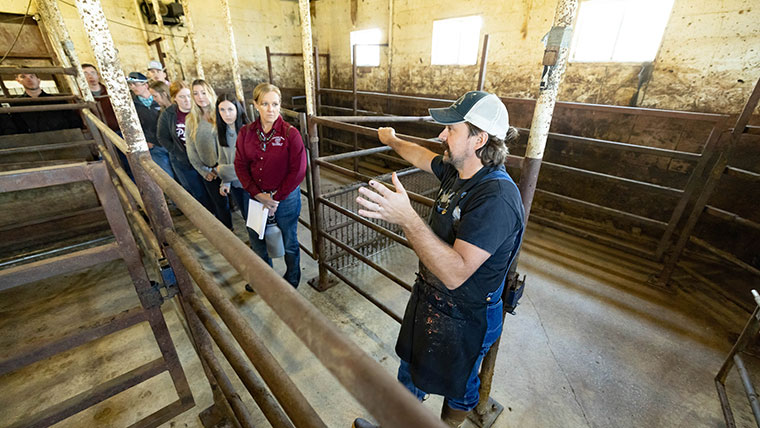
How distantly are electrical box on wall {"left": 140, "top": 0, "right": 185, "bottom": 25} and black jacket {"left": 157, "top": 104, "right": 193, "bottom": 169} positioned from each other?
4.63 meters

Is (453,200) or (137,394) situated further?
(137,394)

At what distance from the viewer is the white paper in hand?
2.26 metres

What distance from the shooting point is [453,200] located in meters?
1.26

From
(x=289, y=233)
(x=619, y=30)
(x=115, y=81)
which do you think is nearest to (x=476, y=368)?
(x=289, y=233)

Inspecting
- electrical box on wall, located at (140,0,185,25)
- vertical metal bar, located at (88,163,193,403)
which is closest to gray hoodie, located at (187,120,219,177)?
vertical metal bar, located at (88,163,193,403)

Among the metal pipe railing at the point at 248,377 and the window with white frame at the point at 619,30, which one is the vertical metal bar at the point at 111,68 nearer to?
the metal pipe railing at the point at 248,377

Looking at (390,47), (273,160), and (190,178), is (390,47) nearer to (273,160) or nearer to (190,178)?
(190,178)

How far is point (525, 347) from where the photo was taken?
238cm

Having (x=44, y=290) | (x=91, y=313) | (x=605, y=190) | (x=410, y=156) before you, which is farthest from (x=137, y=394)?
(x=605, y=190)

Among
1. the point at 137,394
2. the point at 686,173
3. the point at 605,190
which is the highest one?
the point at 686,173

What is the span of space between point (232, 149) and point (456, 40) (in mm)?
4514

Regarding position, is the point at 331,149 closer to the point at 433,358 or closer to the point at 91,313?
the point at 91,313

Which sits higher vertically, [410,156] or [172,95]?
[172,95]

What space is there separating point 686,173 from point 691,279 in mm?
1312
